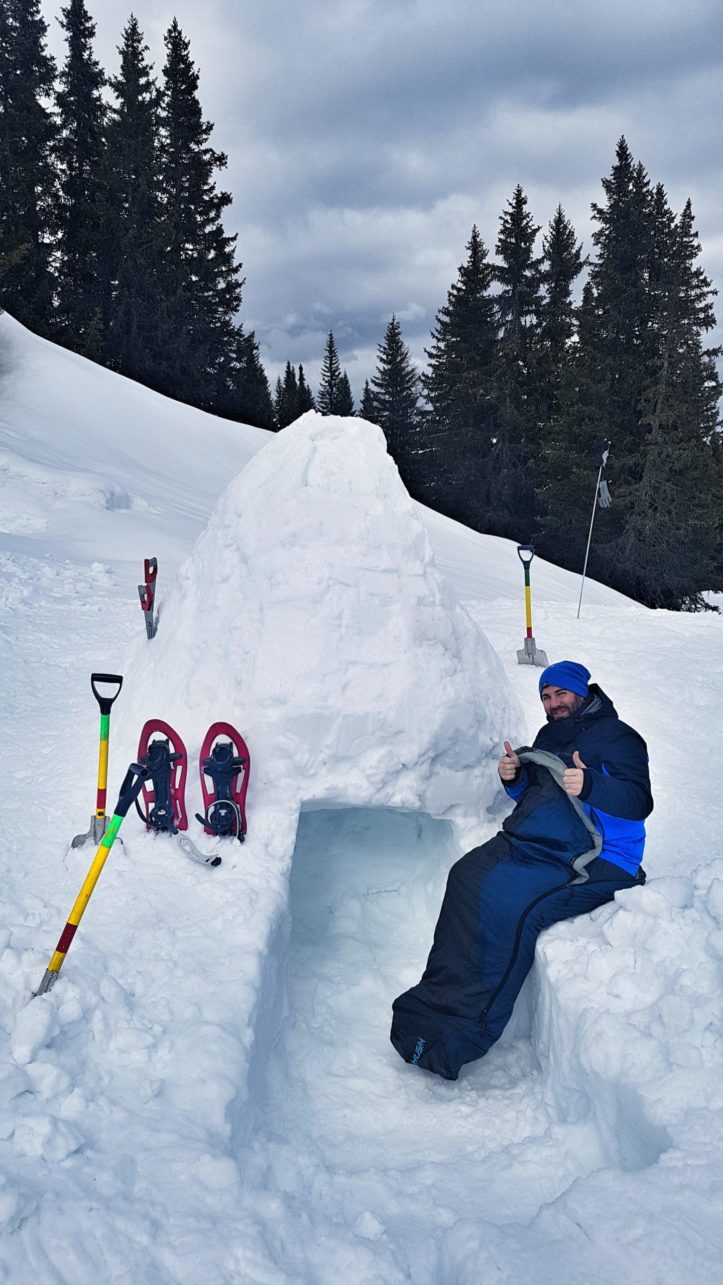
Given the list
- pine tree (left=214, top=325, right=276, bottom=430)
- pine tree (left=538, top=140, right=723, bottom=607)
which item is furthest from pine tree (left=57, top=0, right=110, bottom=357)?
pine tree (left=538, top=140, right=723, bottom=607)

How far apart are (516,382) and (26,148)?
17.8 meters

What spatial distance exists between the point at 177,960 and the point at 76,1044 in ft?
1.83

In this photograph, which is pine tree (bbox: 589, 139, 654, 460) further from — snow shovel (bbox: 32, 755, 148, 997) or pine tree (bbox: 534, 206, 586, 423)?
snow shovel (bbox: 32, 755, 148, 997)

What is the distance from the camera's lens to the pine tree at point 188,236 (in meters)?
26.6

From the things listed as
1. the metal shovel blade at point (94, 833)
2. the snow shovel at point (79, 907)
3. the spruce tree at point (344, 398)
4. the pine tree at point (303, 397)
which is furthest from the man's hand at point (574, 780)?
the spruce tree at point (344, 398)

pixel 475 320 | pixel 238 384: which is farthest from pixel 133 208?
pixel 475 320

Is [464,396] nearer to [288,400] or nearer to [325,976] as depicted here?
[288,400]

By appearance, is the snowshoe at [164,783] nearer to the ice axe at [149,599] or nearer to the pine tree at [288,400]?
the ice axe at [149,599]

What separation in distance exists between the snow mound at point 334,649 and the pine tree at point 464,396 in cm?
2310

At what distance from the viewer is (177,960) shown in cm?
315

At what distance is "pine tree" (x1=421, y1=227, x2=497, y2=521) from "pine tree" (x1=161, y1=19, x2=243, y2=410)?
8.75m

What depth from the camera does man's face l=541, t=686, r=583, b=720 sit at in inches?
146

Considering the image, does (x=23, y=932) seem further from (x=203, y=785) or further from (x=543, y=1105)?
(x=543, y=1105)

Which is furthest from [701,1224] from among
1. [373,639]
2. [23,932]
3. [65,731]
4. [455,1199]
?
[65,731]
